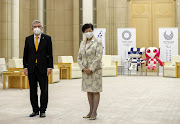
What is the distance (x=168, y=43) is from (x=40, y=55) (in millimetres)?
10150

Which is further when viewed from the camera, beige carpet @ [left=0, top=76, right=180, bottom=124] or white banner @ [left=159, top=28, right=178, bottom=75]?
white banner @ [left=159, top=28, right=178, bottom=75]

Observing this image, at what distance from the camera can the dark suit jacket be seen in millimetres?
4180

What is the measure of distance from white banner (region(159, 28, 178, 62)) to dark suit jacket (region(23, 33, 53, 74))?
32.6 feet

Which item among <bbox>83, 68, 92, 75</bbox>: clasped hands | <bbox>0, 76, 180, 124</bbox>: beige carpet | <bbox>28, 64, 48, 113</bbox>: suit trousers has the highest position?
<bbox>83, 68, 92, 75</bbox>: clasped hands

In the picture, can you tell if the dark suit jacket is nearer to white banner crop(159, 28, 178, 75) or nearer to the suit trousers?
the suit trousers

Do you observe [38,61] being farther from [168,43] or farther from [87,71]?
[168,43]

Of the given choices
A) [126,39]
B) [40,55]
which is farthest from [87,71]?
[126,39]

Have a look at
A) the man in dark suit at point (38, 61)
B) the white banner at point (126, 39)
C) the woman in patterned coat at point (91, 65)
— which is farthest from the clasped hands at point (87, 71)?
the white banner at point (126, 39)

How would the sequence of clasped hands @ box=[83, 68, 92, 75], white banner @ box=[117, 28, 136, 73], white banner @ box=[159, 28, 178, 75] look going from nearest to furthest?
clasped hands @ box=[83, 68, 92, 75]
white banner @ box=[159, 28, 178, 75]
white banner @ box=[117, 28, 136, 73]

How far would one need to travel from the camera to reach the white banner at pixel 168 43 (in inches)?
526

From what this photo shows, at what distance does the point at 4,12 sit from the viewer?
12297 millimetres

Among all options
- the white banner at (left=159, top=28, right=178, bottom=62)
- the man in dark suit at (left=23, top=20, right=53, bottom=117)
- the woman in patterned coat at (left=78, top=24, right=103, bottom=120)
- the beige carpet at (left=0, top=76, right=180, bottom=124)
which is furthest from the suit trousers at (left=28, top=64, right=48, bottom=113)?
the white banner at (left=159, top=28, right=178, bottom=62)

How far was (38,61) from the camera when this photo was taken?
4176 mm

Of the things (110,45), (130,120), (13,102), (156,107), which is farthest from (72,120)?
(110,45)
